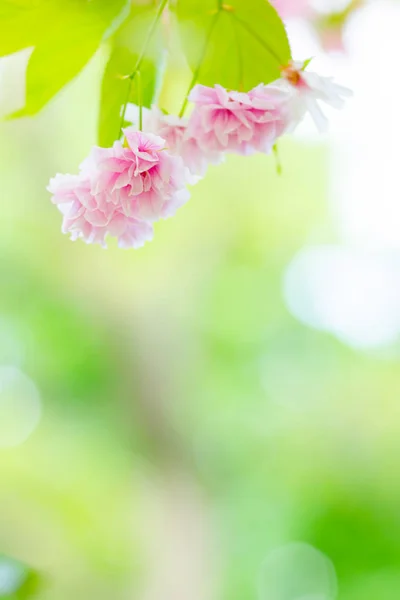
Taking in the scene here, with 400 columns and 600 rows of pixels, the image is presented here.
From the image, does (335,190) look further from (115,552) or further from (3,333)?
(115,552)

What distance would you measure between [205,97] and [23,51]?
0.34ft

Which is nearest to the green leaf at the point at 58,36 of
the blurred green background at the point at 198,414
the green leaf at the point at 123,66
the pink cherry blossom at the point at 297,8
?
the green leaf at the point at 123,66

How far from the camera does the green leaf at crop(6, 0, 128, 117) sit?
339 mm

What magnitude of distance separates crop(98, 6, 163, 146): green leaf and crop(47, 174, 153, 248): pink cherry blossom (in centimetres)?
4

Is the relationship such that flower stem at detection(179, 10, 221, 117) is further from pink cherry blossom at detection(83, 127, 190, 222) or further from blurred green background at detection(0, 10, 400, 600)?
blurred green background at detection(0, 10, 400, 600)

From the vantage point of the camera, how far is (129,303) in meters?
1.91

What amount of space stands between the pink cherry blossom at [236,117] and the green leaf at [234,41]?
26 millimetres

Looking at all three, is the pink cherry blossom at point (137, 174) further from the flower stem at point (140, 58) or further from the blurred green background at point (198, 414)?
the blurred green background at point (198, 414)

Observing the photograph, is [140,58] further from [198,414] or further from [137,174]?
[198,414]

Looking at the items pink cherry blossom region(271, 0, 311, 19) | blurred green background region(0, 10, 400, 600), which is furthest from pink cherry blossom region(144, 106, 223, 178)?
blurred green background region(0, 10, 400, 600)

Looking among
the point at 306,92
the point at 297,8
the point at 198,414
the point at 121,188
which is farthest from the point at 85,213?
the point at 198,414

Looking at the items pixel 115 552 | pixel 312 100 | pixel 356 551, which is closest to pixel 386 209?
pixel 356 551

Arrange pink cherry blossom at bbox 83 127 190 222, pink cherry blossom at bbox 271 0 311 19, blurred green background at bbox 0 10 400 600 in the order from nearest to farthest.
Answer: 1. pink cherry blossom at bbox 83 127 190 222
2. pink cherry blossom at bbox 271 0 311 19
3. blurred green background at bbox 0 10 400 600

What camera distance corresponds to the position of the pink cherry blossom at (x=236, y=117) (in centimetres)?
33
